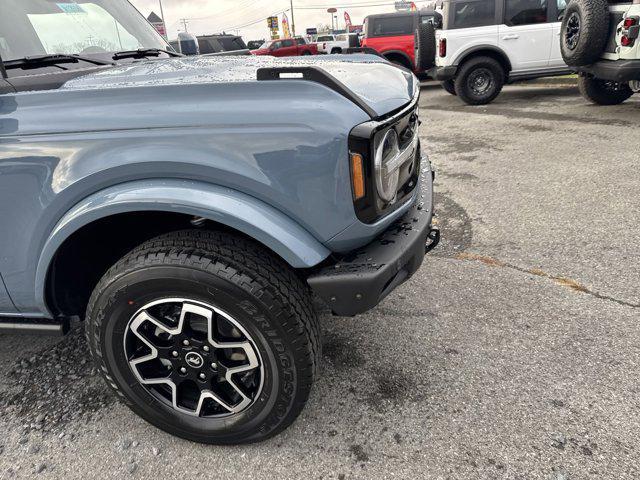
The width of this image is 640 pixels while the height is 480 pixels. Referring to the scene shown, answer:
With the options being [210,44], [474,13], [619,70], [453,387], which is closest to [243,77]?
[453,387]

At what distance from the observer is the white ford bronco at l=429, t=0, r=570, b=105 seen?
9102 mm

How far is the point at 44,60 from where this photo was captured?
7.06 feet

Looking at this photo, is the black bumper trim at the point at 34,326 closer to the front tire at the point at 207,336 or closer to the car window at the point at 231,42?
the front tire at the point at 207,336

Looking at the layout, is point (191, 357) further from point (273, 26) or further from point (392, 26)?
point (273, 26)

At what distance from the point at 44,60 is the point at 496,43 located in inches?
358

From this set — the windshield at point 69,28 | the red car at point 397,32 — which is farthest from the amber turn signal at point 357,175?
the red car at point 397,32

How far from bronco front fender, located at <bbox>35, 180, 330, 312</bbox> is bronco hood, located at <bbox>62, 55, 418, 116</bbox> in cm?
41

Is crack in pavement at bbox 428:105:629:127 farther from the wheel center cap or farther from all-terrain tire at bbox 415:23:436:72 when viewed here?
the wheel center cap

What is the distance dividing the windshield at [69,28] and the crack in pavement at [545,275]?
272 cm

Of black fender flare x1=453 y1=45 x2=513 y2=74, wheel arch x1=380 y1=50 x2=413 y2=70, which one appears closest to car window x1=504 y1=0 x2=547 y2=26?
black fender flare x1=453 y1=45 x2=513 y2=74

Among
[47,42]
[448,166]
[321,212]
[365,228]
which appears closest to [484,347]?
[365,228]

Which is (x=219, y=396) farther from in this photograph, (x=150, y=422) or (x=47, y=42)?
(x=47, y=42)

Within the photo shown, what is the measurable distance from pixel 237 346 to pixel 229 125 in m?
0.85

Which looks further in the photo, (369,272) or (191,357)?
(191,357)
